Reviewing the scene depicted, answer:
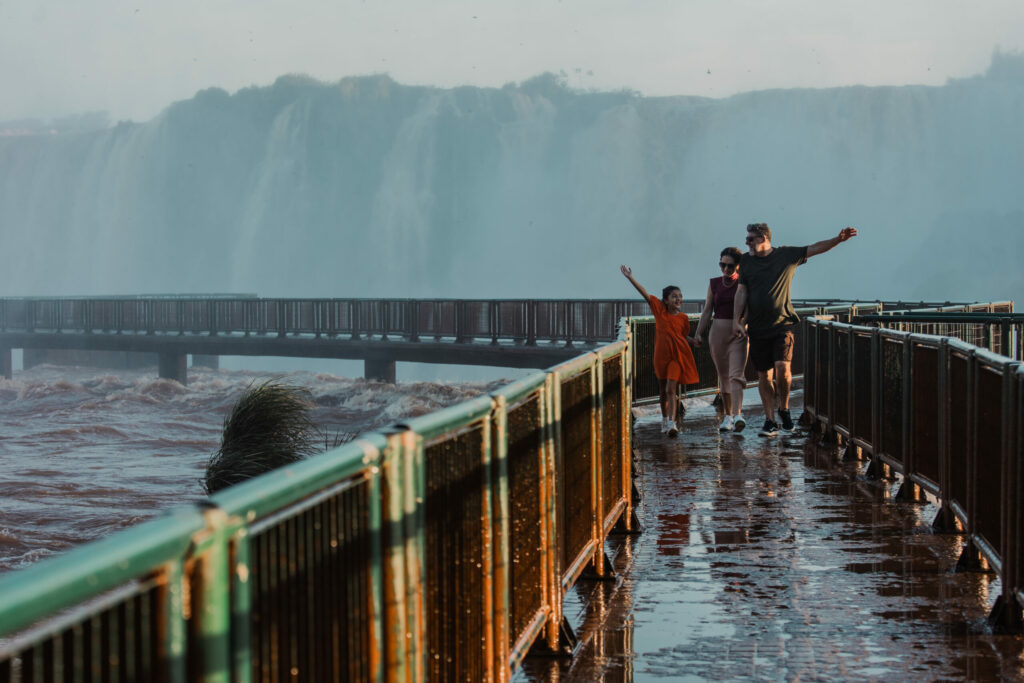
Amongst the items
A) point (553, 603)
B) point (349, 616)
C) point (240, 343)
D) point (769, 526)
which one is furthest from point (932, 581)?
point (240, 343)

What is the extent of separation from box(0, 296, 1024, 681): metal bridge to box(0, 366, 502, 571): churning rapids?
10.8 metres

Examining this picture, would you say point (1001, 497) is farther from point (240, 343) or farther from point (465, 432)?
point (240, 343)

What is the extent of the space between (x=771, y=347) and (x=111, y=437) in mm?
22765

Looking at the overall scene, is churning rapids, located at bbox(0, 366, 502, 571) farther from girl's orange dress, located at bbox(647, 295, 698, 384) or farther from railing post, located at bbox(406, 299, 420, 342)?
girl's orange dress, located at bbox(647, 295, 698, 384)

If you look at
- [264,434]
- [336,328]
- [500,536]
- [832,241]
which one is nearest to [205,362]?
[336,328]

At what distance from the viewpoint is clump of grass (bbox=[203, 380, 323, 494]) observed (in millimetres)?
17406

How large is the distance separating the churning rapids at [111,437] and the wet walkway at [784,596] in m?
9.55

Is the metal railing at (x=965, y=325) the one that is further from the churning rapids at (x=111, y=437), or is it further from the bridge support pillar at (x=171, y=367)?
the bridge support pillar at (x=171, y=367)

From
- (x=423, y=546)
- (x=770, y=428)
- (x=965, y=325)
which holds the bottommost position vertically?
(x=770, y=428)

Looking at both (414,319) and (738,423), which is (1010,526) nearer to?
(738,423)

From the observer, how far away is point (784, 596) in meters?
6.13

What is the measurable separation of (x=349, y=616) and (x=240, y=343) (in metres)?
35.8

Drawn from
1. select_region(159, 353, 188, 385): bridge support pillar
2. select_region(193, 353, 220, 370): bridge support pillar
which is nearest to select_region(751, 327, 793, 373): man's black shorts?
select_region(159, 353, 188, 385): bridge support pillar

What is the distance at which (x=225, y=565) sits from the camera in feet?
6.52
